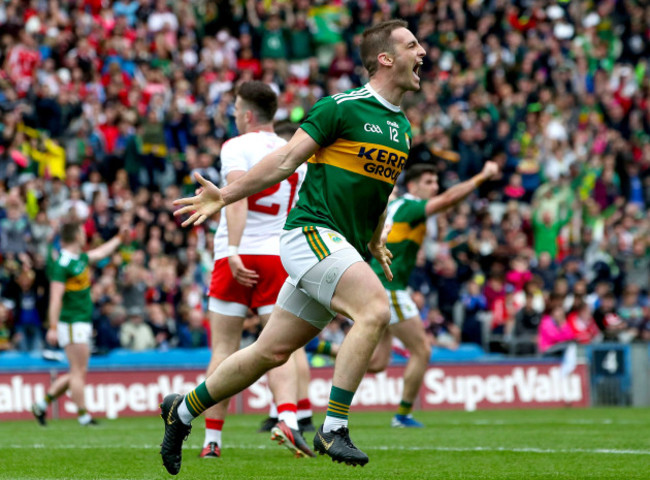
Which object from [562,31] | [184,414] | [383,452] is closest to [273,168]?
[184,414]

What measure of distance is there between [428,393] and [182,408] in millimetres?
10848

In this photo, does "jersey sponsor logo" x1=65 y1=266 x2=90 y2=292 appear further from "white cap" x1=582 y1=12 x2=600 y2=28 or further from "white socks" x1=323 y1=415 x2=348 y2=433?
"white cap" x1=582 y1=12 x2=600 y2=28

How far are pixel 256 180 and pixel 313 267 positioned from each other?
0.58 metres

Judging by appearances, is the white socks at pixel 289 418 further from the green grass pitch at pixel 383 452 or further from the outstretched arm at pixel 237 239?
the outstretched arm at pixel 237 239

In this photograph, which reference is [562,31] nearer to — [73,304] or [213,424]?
[73,304]

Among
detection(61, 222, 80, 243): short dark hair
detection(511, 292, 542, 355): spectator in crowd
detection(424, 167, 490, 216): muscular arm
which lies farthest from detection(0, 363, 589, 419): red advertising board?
detection(424, 167, 490, 216): muscular arm

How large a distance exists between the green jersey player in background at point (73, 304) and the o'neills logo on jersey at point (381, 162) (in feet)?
23.1

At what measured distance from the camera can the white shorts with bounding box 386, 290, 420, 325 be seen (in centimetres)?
1179

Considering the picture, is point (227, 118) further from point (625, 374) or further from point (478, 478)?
point (478, 478)

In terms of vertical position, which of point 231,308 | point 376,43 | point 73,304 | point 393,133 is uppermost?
point 376,43

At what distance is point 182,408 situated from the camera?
21.9 ft

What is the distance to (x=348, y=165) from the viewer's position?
6527 millimetres

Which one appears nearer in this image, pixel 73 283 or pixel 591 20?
pixel 73 283

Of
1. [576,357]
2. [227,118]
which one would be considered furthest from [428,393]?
[227,118]
